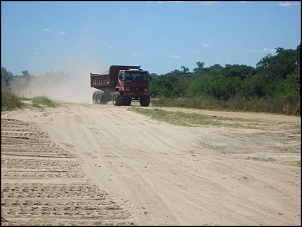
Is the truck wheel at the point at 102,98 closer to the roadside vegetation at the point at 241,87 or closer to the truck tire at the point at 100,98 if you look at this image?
the truck tire at the point at 100,98

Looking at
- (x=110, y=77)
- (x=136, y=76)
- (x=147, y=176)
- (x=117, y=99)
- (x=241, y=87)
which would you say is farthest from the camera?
(x=110, y=77)

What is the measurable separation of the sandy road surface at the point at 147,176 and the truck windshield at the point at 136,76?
52.5 feet

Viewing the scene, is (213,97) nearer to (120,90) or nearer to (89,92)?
(120,90)

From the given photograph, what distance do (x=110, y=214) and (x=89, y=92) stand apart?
120ft

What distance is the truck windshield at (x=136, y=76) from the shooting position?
30234 mm

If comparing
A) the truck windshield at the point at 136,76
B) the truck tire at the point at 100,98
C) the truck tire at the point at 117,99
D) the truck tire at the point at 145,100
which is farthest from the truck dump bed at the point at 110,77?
the truck tire at the point at 145,100

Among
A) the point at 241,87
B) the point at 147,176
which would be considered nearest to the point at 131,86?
the point at 241,87

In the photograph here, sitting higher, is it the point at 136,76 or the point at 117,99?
the point at 136,76

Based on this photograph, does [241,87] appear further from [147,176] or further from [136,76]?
[147,176]

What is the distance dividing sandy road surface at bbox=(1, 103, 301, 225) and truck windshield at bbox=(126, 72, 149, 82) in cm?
1601

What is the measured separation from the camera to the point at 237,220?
4.31 metres

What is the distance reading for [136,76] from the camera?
3028 centimetres

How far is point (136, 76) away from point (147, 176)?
22395 millimetres

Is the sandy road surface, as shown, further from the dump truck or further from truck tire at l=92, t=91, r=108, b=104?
truck tire at l=92, t=91, r=108, b=104
